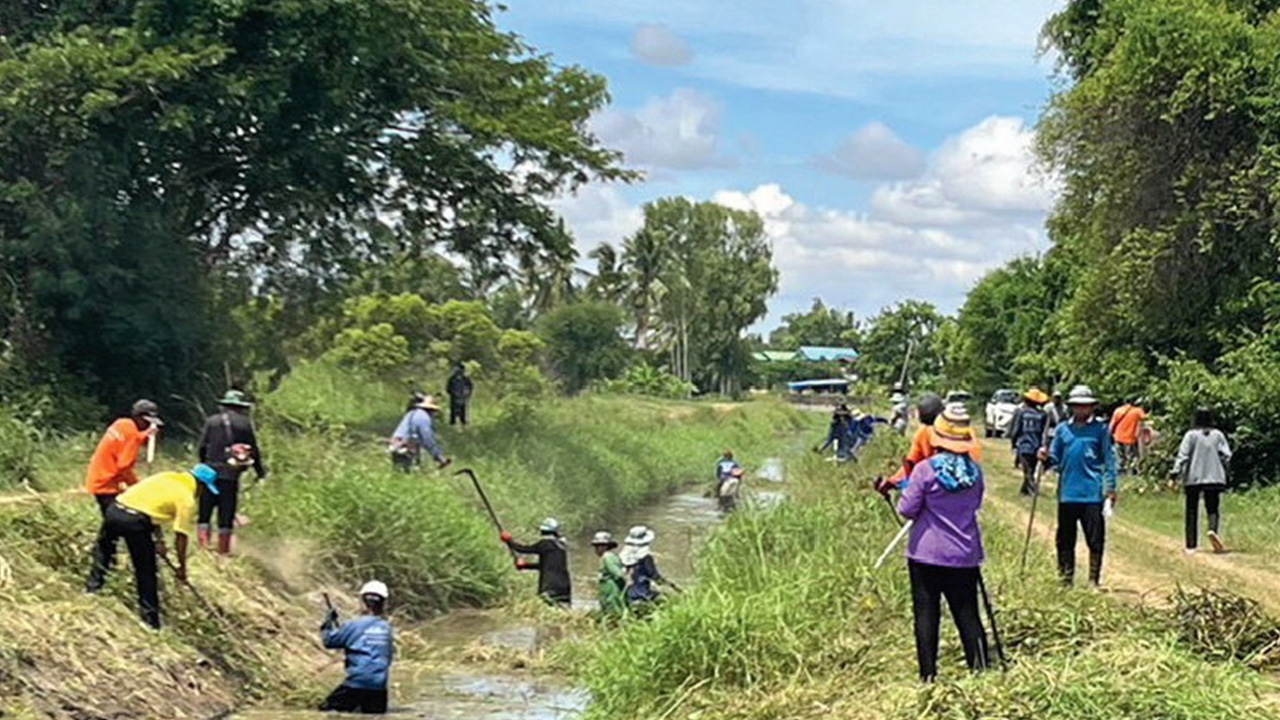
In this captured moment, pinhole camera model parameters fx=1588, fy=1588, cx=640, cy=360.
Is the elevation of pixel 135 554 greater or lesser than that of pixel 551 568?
greater

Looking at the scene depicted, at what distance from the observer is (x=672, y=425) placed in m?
52.0

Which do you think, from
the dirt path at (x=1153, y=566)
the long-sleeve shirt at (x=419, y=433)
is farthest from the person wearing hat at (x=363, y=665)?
the long-sleeve shirt at (x=419, y=433)

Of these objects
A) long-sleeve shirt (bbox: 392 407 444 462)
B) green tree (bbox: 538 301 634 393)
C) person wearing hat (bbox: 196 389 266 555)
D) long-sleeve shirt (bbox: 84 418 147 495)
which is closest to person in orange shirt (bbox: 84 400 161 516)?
long-sleeve shirt (bbox: 84 418 147 495)

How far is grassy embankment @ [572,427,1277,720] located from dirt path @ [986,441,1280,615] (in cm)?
117

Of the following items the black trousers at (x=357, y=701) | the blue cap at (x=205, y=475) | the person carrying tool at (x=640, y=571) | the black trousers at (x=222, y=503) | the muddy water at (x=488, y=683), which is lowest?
the muddy water at (x=488, y=683)

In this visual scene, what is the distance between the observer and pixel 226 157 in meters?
26.5

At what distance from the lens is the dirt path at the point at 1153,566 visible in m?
14.1

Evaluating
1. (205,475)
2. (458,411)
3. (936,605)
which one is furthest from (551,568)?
(458,411)

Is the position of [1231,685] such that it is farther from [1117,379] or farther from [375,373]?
[375,373]

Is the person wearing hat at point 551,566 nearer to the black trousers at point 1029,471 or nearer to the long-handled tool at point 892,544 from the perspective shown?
the long-handled tool at point 892,544

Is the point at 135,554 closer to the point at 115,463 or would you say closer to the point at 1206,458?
the point at 115,463

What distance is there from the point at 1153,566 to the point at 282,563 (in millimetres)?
9120

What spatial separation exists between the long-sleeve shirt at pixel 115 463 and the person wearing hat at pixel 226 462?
239 centimetres

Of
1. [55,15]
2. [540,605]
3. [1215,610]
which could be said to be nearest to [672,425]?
[55,15]
